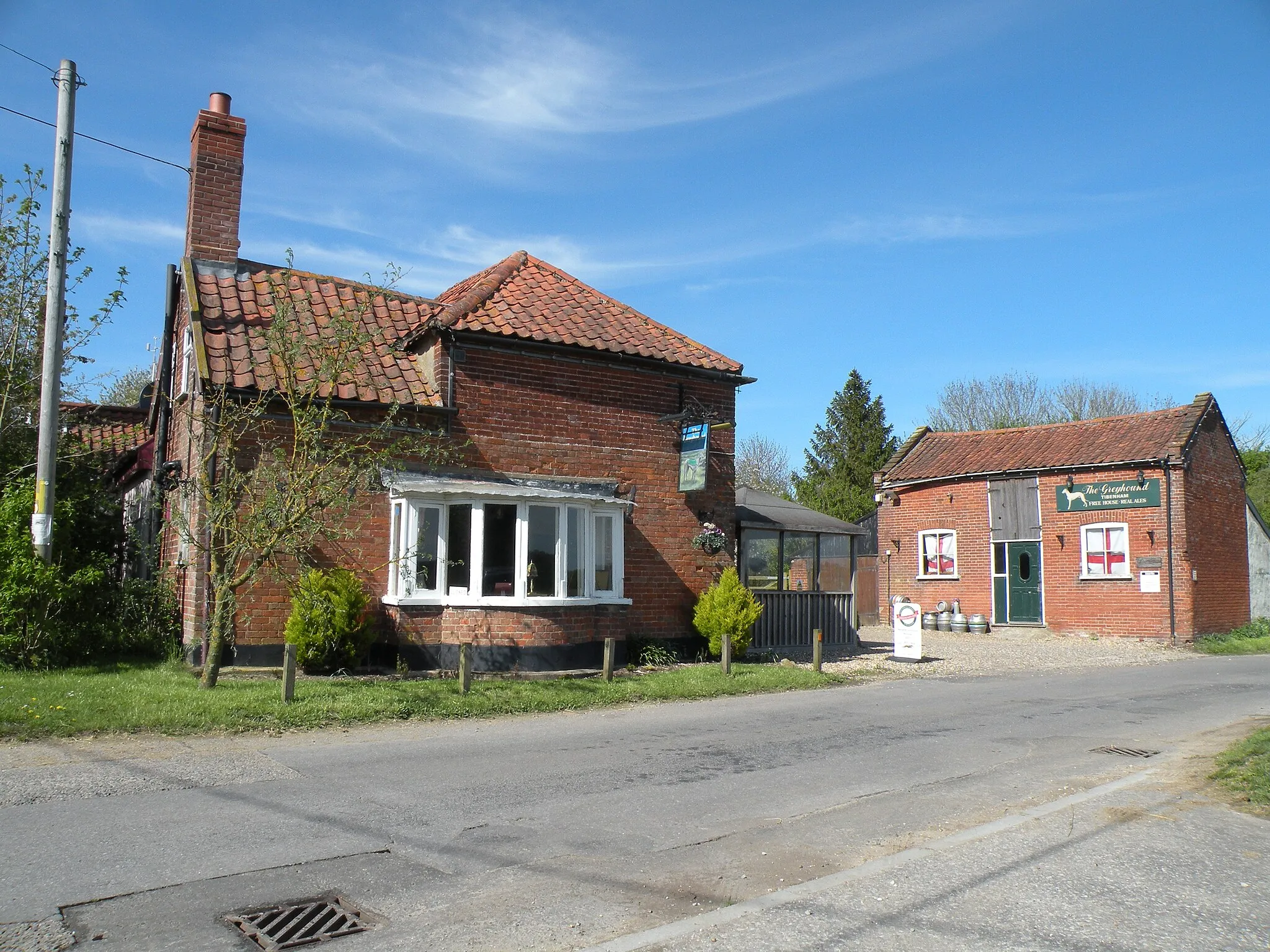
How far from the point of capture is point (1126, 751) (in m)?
9.74

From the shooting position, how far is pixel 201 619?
13.7 m

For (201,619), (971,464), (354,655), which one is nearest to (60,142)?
(201,619)

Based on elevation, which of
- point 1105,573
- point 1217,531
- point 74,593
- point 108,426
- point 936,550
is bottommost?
point 74,593

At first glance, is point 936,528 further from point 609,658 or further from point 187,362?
point 187,362

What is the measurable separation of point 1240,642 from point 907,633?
38.9 feet

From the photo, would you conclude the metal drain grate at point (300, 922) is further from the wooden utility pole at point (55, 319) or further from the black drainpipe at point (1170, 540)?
the black drainpipe at point (1170, 540)

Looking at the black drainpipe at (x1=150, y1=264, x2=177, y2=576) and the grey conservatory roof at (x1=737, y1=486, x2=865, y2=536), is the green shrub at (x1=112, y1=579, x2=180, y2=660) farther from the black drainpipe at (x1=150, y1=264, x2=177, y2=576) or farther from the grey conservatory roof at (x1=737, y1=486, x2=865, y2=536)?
the grey conservatory roof at (x1=737, y1=486, x2=865, y2=536)

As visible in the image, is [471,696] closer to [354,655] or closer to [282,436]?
[354,655]

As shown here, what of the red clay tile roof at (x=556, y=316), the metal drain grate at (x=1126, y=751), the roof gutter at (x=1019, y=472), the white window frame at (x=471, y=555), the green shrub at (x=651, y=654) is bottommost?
the metal drain grate at (x=1126, y=751)

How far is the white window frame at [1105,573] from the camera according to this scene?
82.2ft

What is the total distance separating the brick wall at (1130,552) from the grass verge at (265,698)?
14.4 meters

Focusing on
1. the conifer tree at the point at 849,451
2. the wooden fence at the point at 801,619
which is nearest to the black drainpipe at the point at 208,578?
the wooden fence at the point at 801,619

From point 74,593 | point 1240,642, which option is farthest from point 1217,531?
point 74,593

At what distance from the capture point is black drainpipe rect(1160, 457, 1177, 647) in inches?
949
